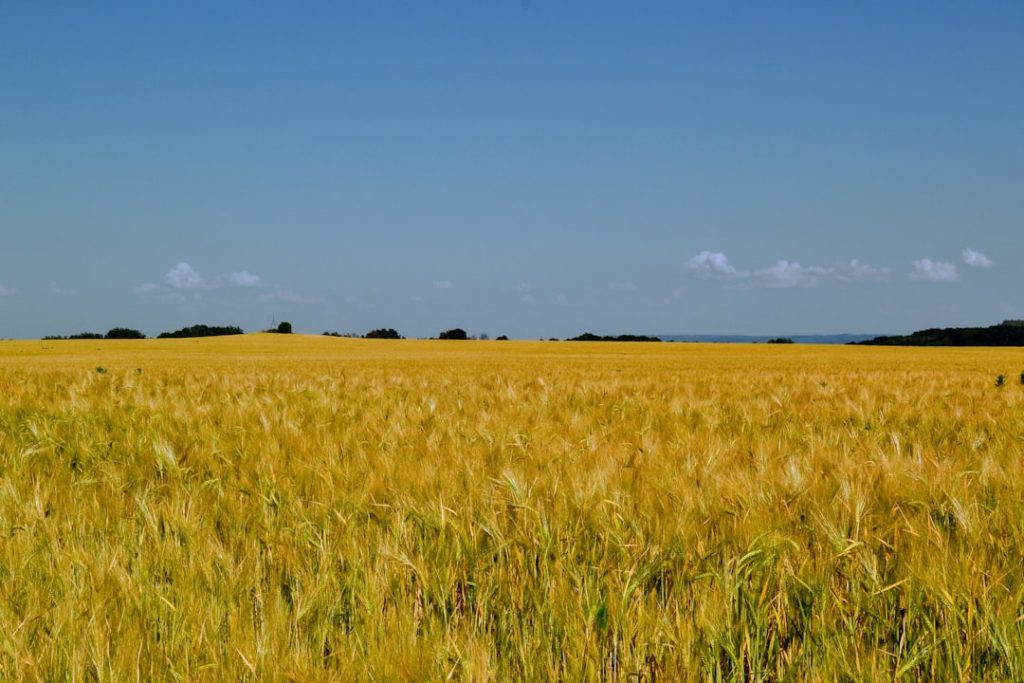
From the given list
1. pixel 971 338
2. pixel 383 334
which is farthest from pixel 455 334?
pixel 971 338

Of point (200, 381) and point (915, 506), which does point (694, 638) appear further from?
point (200, 381)

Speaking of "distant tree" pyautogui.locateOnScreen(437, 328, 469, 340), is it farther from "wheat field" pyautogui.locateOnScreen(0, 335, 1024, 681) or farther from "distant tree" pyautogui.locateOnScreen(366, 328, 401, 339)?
"wheat field" pyautogui.locateOnScreen(0, 335, 1024, 681)

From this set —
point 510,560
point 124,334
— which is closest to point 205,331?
point 124,334

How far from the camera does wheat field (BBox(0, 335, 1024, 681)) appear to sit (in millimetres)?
1388

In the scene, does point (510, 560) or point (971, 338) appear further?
point (971, 338)

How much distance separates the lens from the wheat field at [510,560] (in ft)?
4.55

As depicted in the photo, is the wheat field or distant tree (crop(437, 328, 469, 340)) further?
distant tree (crop(437, 328, 469, 340))

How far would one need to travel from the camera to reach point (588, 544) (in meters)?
2.01

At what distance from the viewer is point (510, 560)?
1889mm

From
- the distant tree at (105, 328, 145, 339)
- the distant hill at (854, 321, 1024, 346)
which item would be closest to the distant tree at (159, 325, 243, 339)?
the distant tree at (105, 328, 145, 339)

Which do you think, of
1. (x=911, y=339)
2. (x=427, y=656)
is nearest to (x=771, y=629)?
(x=427, y=656)

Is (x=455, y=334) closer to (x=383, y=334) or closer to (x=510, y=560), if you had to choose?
(x=383, y=334)

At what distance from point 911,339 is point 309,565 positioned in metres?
79.1

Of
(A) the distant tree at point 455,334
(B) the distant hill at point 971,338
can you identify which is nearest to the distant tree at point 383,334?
(A) the distant tree at point 455,334
